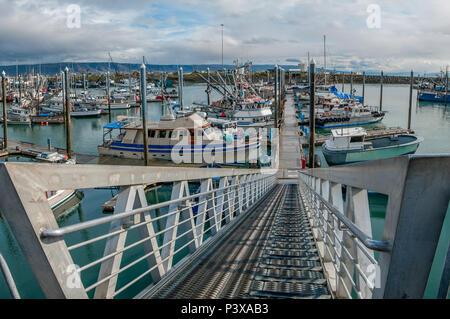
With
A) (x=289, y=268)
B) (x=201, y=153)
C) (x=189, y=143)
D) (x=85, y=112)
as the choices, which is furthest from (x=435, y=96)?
(x=289, y=268)

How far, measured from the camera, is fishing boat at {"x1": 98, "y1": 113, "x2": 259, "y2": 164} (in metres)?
21.3

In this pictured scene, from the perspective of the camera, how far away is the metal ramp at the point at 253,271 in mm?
2650

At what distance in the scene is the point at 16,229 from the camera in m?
1.43

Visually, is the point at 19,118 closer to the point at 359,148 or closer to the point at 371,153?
the point at 359,148

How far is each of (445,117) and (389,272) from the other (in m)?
58.6

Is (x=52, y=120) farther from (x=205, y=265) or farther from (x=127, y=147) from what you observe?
(x=205, y=265)

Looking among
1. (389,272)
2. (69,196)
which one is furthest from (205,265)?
(69,196)

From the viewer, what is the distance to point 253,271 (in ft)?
10.3

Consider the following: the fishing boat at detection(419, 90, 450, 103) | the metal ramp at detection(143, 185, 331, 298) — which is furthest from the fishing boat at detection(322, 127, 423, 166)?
the fishing boat at detection(419, 90, 450, 103)

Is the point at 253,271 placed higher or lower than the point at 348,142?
higher

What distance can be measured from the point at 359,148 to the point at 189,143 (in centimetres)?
1055

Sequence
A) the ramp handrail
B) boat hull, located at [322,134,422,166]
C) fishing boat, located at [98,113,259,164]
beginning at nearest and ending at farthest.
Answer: the ramp handrail < boat hull, located at [322,134,422,166] < fishing boat, located at [98,113,259,164]

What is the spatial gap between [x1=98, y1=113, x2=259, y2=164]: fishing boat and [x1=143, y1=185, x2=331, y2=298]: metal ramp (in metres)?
16.7

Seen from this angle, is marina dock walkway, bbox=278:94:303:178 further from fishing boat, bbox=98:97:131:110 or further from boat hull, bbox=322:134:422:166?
fishing boat, bbox=98:97:131:110
